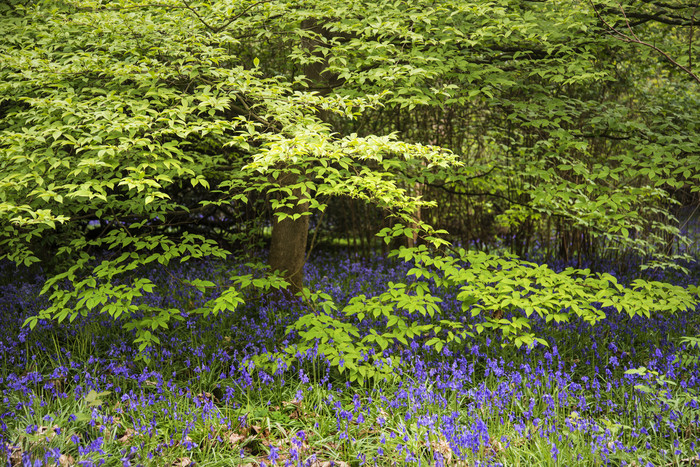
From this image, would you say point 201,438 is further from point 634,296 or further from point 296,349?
point 634,296

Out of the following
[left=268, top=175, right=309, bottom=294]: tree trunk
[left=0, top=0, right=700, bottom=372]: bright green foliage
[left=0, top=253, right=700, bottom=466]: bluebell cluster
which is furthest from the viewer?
[left=268, top=175, right=309, bottom=294]: tree trunk

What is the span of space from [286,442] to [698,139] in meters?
4.17

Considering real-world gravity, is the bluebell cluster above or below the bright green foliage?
below

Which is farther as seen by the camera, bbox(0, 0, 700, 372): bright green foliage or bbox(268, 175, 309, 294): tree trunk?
bbox(268, 175, 309, 294): tree trunk

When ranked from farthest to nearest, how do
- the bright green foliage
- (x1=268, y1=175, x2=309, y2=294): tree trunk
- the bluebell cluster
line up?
1. (x1=268, y1=175, x2=309, y2=294): tree trunk
2. the bright green foliage
3. the bluebell cluster

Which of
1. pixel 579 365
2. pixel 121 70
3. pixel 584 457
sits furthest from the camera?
pixel 579 365

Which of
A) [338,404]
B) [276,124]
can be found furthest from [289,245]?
[338,404]

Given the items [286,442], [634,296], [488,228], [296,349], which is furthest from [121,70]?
[488,228]

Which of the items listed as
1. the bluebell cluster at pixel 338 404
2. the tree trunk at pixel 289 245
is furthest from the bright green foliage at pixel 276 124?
the tree trunk at pixel 289 245

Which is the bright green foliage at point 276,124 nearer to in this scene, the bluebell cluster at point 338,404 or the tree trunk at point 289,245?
the bluebell cluster at point 338,404

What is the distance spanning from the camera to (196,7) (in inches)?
163

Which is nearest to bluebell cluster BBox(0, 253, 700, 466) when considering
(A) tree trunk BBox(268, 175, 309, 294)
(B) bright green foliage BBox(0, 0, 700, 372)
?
(B) bright green foliage BBox(0, 0, 700, 372)

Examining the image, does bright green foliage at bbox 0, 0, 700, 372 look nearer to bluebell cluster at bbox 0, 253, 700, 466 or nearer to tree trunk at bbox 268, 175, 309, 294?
bluebell cluster at bbox 0, 253, 700, 466

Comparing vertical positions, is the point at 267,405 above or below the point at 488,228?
above
